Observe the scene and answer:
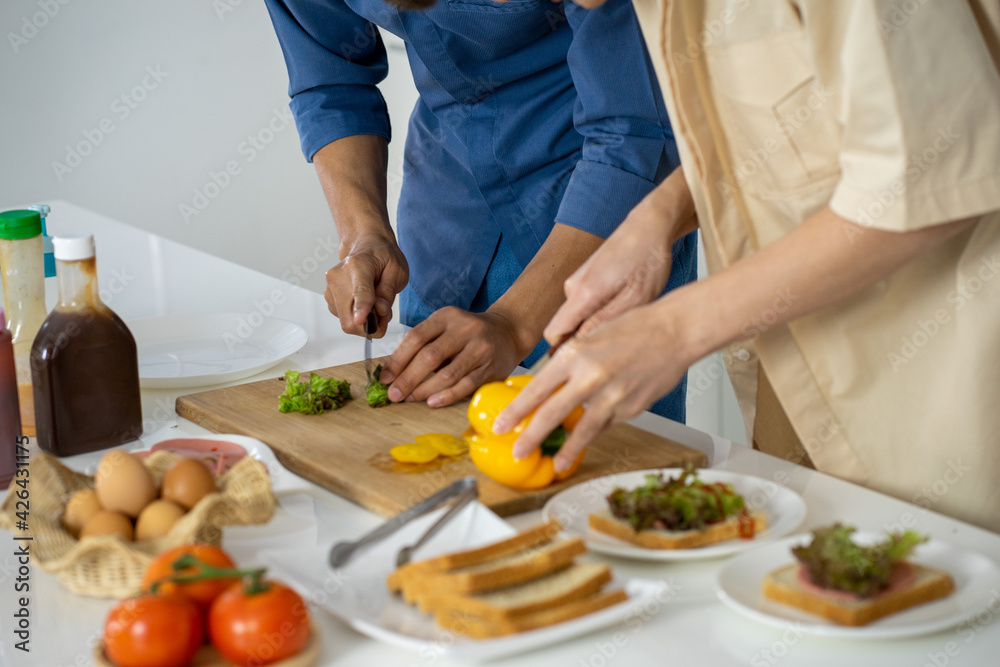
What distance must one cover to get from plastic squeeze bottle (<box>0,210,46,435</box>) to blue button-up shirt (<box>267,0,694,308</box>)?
2.33 ft

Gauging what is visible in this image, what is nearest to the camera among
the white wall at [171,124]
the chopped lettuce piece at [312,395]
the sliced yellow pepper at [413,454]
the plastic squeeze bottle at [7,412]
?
the plastic squeeze bottle at [7,412]

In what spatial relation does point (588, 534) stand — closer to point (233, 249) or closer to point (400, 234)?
point (400, 234)

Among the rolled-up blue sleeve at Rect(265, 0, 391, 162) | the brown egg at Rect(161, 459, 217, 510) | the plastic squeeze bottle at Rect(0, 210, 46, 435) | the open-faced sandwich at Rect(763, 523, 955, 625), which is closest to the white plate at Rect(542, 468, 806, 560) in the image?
the open-faced sandwich at Rect(763, 523, 955, 625)

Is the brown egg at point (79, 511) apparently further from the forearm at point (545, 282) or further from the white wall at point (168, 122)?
the white wall at point (168, 122)

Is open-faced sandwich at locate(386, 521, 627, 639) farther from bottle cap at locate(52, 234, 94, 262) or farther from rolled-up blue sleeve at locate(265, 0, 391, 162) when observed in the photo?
rolled-up blue sleeve at locate(265, 0, 391, 162)

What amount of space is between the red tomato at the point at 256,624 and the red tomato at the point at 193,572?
21mm

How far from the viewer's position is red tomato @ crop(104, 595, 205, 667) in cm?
75

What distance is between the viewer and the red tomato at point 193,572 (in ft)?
2.64

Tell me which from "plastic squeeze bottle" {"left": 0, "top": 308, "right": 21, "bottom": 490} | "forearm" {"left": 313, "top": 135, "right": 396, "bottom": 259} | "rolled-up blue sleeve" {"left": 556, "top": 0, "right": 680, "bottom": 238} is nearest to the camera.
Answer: "plastic squeeze bottle" {"left": 0, "top": 308, "right": 21, "bottom": 490}

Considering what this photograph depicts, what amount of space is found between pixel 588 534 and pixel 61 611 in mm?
501

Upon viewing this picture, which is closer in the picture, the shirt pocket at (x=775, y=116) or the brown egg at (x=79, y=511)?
the brown egg at (x=79, y=511)

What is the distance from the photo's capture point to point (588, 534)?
1009 millimetres

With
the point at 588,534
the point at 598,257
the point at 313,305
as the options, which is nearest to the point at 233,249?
the point at 313,305

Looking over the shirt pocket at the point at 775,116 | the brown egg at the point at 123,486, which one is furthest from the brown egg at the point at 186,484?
the shirt pocket at the point at 775,116
